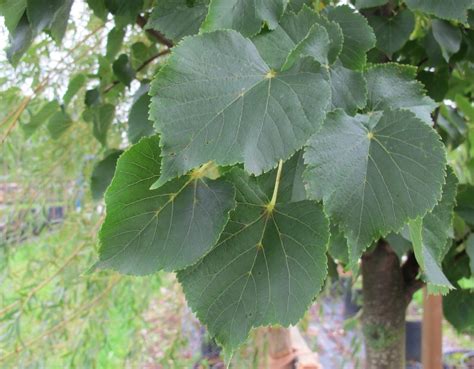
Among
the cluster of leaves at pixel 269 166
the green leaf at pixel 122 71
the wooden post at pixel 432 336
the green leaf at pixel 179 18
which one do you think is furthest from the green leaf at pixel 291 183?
the wooden post at pixel 432 336

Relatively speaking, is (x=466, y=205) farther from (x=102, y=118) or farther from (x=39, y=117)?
(x=39, y=117)

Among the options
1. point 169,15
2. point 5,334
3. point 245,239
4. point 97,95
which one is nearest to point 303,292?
point 245,239

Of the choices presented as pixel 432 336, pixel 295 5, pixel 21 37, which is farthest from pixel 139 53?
pixel 432 336

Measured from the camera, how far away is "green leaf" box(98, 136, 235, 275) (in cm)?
28

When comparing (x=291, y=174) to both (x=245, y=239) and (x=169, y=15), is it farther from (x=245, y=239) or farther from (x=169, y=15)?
(x=169, y=15)

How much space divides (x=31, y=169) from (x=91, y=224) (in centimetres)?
18

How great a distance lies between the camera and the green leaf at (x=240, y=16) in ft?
0.98

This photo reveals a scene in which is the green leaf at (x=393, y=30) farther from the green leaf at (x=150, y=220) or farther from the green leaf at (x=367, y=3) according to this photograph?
the green leaf at (x=150, y=220)

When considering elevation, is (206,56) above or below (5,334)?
above

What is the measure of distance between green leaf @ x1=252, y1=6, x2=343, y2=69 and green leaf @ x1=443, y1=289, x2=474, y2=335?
0.46m

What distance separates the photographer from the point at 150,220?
295 millimetres

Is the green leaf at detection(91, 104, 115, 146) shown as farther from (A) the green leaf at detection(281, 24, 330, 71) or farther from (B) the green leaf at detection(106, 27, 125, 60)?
(A) the green leaf at detection(281, 24, 330, 71)

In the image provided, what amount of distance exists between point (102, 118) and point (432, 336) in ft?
2.39

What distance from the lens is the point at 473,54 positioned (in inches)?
21.6
